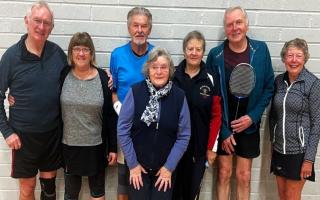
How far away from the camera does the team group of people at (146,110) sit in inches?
120

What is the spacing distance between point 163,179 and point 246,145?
98cm

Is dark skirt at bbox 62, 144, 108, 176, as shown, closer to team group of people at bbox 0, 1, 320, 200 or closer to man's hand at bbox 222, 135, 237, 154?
team group of people at bbox 0, 1, 320, 200

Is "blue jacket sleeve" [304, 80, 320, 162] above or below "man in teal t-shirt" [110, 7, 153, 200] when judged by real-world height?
below

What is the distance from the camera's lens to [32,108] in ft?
10.5

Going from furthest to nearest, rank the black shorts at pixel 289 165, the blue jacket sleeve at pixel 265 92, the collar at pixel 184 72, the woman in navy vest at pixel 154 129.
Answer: the blue jacket sleeve at pixel 265 92 → the black shorts at pixel 289 165 → the collar at pixel 184 72 → the woman in navy vest at pixel 154 129

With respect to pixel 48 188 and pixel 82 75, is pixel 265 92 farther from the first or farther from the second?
pixel 48 188

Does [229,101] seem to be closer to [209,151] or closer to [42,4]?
[209,151]

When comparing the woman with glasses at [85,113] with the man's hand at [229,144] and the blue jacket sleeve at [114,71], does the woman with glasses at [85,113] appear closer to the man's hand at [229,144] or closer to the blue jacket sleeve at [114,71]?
the blue jacket sleeve at [114,71]

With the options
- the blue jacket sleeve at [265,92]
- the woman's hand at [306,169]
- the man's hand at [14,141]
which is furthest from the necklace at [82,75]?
the woman's hand at [306,169]

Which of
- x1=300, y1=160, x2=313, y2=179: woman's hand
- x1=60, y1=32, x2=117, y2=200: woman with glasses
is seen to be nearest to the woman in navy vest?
x1=60, y1=32, x2=117, y2=200: woman with glasses

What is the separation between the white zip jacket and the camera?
3334 millimetres

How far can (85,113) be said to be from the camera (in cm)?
327

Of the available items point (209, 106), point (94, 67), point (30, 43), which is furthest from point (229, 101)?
point (30, 43)

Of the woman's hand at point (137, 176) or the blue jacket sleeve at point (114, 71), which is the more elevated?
the blue jacket sleeve at point (114, 71)
